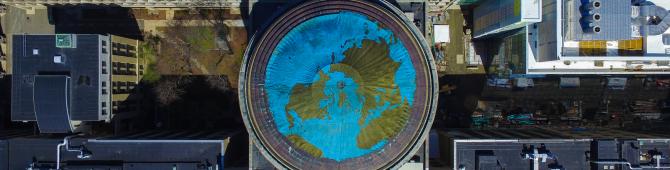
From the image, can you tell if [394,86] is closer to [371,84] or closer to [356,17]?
[371,84]

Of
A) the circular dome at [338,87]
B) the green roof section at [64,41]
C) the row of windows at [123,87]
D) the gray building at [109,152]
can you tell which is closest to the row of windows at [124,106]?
the row of windows at [123,87]

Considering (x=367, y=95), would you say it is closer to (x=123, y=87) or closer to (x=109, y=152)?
(x=109, y=152)

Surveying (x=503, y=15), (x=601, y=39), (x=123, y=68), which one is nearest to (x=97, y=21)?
(x=123, y=68)

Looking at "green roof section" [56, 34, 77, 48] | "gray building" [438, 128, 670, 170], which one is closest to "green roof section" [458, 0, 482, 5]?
"gray building" [438, 128, 670, 170]

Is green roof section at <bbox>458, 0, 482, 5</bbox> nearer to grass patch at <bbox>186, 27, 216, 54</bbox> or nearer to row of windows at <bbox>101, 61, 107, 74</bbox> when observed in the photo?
grass patch at <bbox>186, 27, 216, 54</bbox>

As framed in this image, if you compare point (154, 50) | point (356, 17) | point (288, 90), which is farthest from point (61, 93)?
point (356, 17)
